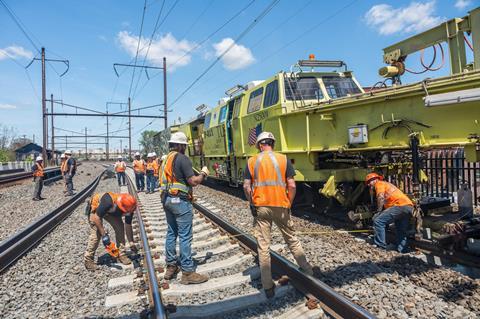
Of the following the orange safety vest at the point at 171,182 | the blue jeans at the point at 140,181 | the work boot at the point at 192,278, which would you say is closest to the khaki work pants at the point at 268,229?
the work boot at the point at 192,278

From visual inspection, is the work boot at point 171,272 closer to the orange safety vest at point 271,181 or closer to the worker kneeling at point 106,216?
the worker kneeling at point 106,216

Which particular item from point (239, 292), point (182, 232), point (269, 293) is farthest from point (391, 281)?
point (182, 232)

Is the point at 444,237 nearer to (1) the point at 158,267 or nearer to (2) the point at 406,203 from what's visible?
(2) the point at 406,203

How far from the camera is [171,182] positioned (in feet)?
16.0

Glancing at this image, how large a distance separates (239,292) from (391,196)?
3.19 meters

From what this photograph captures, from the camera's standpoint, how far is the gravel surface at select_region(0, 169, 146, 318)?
4125mm

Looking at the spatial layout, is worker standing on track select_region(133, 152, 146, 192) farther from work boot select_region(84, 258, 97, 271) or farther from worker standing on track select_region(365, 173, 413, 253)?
worker standing on track select_region(365, 173, 413, 253)

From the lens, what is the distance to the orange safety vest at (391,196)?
19.3 feet

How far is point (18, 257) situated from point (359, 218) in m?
6.14

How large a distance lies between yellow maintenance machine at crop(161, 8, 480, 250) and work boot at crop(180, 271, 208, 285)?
331 centimetres

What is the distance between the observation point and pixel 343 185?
7301 mm

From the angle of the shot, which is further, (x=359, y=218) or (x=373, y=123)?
(x=359, y=218)

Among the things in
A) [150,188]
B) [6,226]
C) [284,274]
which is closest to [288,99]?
[284,274]

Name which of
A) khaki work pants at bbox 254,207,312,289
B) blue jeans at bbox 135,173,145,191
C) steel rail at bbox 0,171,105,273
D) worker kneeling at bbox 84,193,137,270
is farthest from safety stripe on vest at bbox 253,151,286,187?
blue jeans at bbox 135,173,145,191
